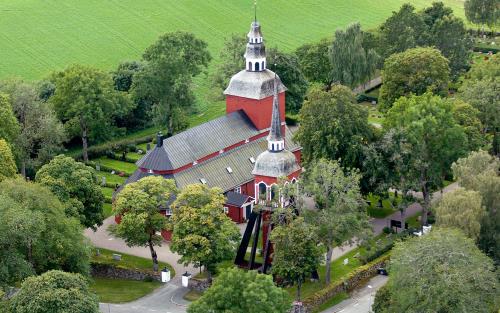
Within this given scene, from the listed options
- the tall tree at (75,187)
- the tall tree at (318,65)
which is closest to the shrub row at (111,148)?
the tall tree at (318,65)

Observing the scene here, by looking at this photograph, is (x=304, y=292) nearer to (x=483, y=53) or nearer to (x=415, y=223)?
(x=415, y=223)

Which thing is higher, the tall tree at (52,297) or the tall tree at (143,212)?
the tall tree at (143,212)

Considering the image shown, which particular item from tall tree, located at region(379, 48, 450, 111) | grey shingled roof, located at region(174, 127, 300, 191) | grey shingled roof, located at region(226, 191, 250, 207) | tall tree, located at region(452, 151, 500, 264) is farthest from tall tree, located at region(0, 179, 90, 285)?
tall tree, located at region(379, 48, 450, 111)

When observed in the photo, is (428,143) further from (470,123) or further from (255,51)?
(255,51)

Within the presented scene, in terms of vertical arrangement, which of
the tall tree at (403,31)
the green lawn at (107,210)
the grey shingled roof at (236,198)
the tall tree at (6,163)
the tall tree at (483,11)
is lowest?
the green lawn at (107,210)

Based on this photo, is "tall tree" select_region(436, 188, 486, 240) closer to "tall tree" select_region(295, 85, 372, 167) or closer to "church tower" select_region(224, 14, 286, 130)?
"tall tree" select_region(295, 85, 372, 167)

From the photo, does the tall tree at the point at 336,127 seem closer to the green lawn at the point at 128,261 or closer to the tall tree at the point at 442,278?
the green lawn at the point at 128,261

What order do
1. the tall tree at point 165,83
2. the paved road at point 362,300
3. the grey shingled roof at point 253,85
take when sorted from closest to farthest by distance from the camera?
1. the paved road at point 362,300
2. the grey shingled roof at point 253,85
3. the tall tree at point 165,83
